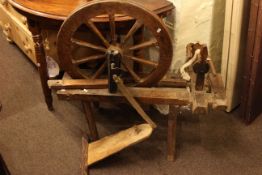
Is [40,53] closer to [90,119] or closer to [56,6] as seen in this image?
[56,6]

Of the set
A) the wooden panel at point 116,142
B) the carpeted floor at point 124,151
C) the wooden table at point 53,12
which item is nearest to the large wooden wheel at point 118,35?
the wooden table at point 53,12

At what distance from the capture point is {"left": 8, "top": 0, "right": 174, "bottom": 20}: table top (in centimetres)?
178

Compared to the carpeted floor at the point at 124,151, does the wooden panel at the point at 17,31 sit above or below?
above

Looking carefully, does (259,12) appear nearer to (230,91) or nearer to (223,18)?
(223,18)

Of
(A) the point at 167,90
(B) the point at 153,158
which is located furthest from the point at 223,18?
(B) the point at 153,158

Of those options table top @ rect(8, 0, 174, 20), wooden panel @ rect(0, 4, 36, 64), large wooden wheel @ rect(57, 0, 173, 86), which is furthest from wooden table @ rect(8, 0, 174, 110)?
wooden panel @ rect(0, 4, 36, 64)

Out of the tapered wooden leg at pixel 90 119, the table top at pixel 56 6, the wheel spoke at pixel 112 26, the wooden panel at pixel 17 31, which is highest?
the table top at pixel 56 6

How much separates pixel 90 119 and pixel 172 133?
0.41 m

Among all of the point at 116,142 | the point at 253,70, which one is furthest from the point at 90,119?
the point at 253,70

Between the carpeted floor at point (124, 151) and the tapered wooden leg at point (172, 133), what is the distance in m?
0.04

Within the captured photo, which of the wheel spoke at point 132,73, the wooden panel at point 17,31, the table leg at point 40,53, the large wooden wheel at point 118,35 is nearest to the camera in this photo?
the large wooden wheel at point 118,35

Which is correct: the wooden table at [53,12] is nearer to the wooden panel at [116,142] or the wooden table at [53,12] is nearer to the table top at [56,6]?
the table top at [56,6]

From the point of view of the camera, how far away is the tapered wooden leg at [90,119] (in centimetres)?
184

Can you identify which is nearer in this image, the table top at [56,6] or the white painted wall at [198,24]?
the table top at [56,6]
